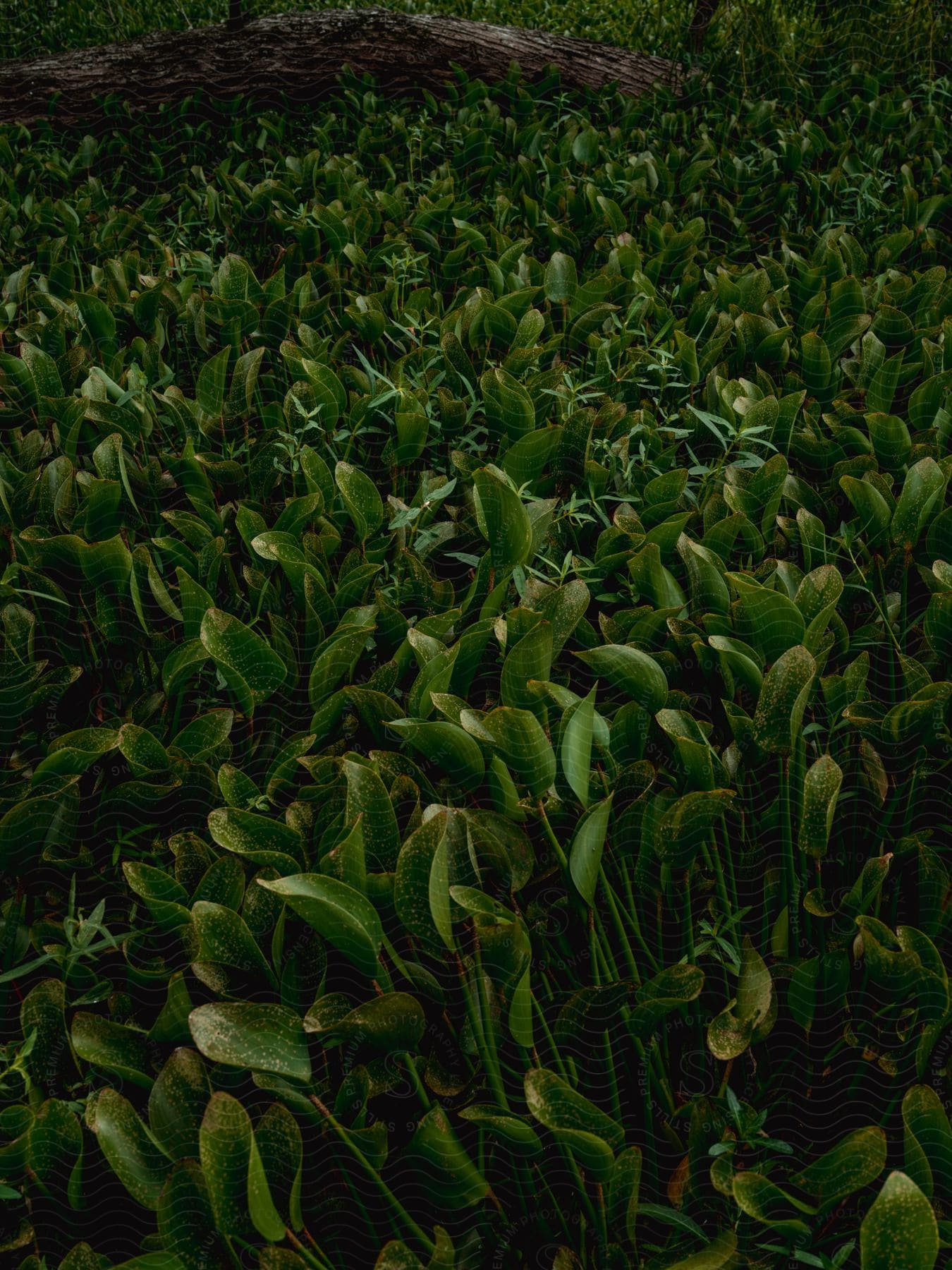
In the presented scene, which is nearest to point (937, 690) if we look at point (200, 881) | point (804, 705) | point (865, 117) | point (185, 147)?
point (804, 705)

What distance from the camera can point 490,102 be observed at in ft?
10.6

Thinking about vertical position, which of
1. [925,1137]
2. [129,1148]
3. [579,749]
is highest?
[579,749]

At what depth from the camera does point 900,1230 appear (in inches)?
26.3

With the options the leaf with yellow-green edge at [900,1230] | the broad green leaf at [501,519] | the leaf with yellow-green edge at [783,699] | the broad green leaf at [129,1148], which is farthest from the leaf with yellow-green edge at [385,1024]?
the broad green leaf at [501,519]

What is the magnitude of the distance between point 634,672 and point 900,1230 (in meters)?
0.59

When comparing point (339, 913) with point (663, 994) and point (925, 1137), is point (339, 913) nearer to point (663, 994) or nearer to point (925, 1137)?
point (663, 994)

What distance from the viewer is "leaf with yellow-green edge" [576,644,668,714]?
1097mm

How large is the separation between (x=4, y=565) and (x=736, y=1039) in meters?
1.19

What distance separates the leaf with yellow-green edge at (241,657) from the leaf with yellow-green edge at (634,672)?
14.7 inches

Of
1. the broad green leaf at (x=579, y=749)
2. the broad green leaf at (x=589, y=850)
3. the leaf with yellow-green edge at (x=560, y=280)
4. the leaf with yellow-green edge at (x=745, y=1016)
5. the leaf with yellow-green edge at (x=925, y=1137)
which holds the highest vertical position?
the leaf with yellow-green edge at (x=560, y=280)

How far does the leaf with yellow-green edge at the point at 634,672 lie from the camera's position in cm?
110

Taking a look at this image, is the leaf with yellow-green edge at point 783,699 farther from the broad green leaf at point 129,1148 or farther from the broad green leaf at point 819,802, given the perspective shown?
the broad green leaf at point 129,1148

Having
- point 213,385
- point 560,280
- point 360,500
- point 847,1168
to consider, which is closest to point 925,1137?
point 847,1168

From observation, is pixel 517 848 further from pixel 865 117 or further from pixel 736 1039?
pixel 865 117
